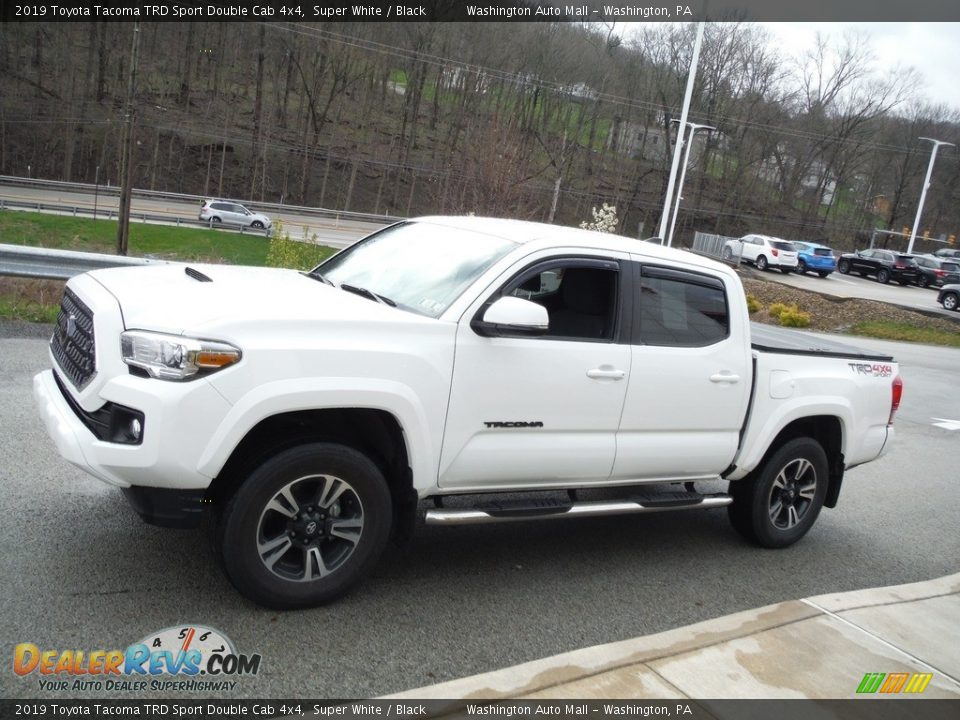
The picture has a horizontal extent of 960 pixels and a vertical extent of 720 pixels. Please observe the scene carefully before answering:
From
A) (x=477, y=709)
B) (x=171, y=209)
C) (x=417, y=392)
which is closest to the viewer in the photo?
(x=477, y=709)

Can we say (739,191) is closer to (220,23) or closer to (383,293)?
(220,23)

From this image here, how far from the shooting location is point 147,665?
11.9 ft

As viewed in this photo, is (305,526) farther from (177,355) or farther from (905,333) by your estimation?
(905,333)

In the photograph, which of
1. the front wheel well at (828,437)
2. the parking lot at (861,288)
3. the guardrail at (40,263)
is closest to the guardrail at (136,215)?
the parking lot at (861,288)

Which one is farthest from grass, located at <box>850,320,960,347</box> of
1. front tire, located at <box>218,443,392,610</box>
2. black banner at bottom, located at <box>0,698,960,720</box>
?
front tire, located at <box>218,443,392,610</box>

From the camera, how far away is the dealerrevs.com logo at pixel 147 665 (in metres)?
3.46

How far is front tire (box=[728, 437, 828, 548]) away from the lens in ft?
19.7

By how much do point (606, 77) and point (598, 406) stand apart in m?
75.4

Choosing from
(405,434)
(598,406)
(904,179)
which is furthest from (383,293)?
(904,179)

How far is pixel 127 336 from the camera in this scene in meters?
3.85

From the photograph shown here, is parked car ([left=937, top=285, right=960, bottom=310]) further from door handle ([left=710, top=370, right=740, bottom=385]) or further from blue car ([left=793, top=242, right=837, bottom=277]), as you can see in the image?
door handle ([left=710, top=370, right=740, bottom=385])

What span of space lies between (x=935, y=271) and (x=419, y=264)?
50.0 meters

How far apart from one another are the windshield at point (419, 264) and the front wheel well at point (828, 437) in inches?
106

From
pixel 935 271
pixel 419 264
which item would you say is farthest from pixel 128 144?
pixel 935 271
